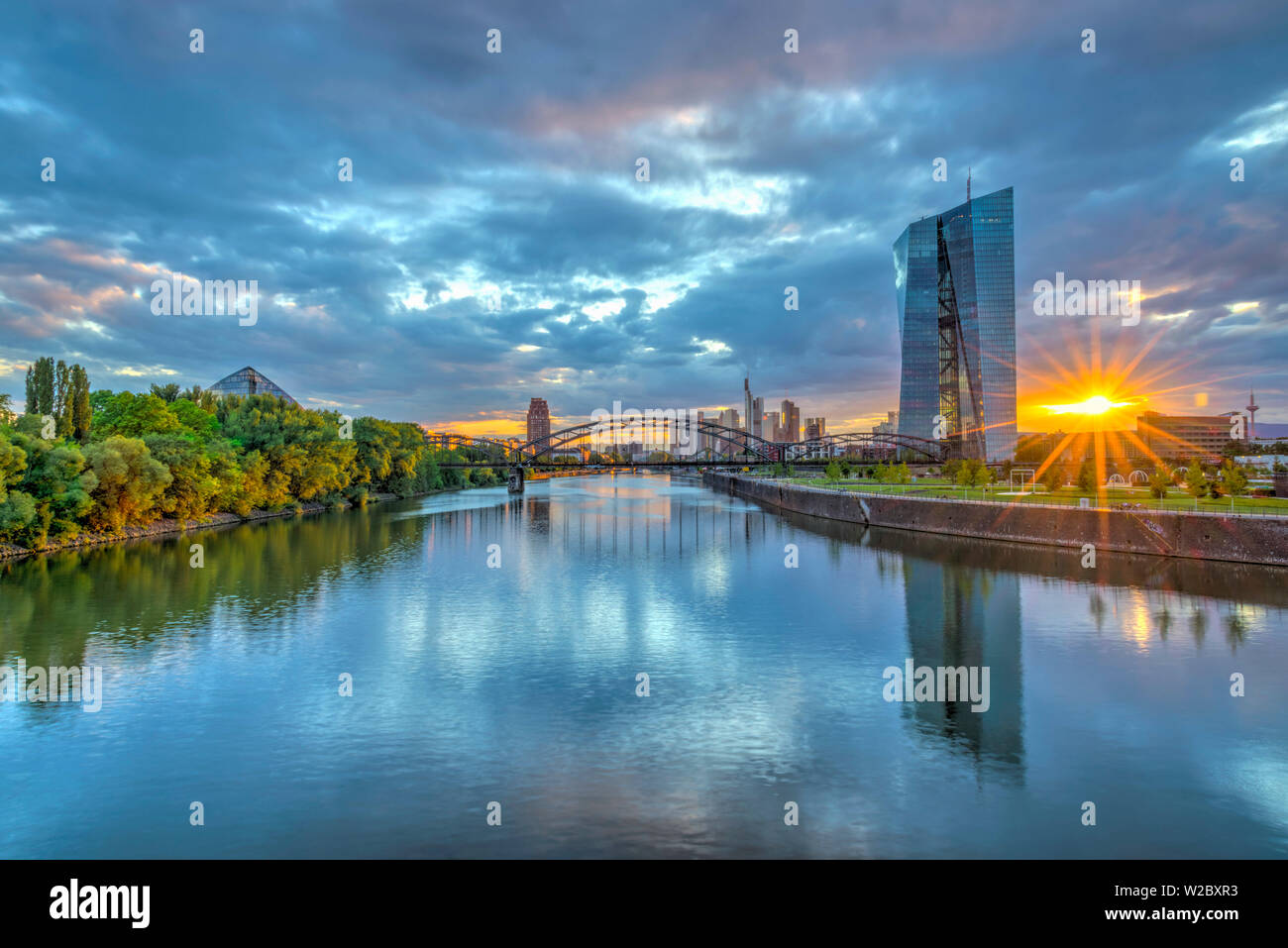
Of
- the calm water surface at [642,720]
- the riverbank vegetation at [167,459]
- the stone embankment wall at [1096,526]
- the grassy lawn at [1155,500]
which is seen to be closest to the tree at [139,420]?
the riverbank vegetation at [167,459]

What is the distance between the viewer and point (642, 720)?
15531mm

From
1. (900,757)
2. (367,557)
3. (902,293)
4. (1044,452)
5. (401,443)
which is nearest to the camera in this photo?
(900,757)

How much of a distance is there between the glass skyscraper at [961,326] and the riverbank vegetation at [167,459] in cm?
11113

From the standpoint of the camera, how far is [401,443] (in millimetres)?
100000

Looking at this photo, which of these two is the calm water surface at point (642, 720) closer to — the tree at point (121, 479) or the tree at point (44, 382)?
the tree at point (121, 479)

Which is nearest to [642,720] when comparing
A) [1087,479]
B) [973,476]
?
[1087,479]

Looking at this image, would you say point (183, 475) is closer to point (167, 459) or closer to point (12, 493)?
point (167, 459)

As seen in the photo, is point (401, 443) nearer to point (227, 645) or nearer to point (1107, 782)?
point (227, 645)

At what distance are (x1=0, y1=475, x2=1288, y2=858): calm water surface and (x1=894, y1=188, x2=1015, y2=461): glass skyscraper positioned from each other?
127 metres

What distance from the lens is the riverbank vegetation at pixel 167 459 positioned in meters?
40.0

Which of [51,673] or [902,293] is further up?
[902,293]

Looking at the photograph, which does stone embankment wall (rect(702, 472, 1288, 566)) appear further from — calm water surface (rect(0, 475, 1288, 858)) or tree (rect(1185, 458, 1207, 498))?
tree (rect(1185, 458, 1207, 498))
